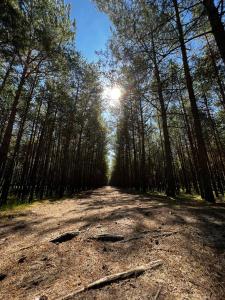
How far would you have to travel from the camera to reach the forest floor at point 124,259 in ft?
7.40

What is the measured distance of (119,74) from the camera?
39.1 ft

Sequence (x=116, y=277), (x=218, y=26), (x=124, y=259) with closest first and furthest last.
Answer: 1. (x=116, y=277)
2. (x=124, y=259)
3. (x=218, y=26)

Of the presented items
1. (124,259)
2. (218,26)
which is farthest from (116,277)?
(218,26)

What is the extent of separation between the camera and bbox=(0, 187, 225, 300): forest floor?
2.26 metres

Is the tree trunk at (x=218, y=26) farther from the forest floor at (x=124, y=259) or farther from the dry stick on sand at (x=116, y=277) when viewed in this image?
the dry stick on sand at (x=116, y=277)

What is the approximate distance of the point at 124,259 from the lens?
3.01 m

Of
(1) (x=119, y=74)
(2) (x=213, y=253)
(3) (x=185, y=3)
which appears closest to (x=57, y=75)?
(1) (x=119, y=74)

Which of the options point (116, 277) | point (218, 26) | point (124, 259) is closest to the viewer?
point (116, 277)

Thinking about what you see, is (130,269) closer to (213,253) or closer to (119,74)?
(213,253)

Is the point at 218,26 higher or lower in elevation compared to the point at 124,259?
higher

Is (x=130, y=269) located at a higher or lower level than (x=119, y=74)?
lower

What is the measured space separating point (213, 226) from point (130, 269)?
226cm

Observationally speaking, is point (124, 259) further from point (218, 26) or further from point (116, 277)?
point (218, 26)

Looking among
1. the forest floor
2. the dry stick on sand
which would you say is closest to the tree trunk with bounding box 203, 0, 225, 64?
the forest floor
